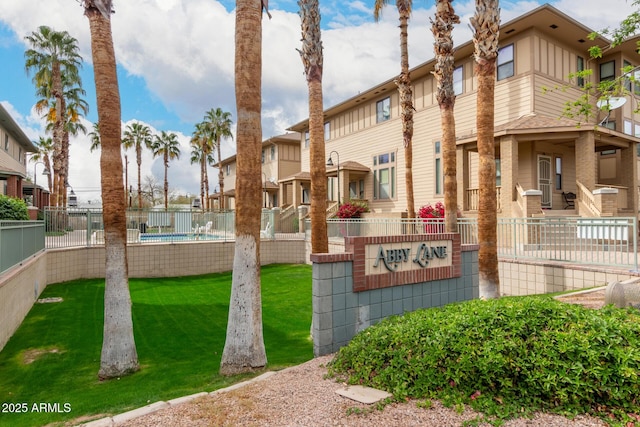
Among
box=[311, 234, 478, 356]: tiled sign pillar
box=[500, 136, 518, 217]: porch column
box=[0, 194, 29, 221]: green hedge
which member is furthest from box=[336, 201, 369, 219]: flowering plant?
box=[311, 234, 478, 356]: tiled sign pillar

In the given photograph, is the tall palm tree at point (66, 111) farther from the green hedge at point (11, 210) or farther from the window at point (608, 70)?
the window at point (608, 70)

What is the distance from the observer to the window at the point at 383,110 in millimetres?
25484

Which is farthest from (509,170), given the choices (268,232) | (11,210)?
(11,210)

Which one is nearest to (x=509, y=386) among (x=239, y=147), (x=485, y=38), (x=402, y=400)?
(x=402, y=400)

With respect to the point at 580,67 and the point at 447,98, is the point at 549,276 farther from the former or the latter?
the point at 580,67

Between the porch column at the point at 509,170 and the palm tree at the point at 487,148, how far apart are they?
7317 millimetres

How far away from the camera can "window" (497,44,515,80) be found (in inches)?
719

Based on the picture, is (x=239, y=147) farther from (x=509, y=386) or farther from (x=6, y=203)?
(x=6, y=203)

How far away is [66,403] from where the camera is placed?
505 cm

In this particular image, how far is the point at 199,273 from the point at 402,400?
14880mm

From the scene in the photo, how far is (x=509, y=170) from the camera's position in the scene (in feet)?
52.4

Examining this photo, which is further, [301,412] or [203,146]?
[203,146]

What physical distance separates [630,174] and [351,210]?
14.4 metres

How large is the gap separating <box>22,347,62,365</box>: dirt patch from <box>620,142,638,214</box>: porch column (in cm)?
2218
